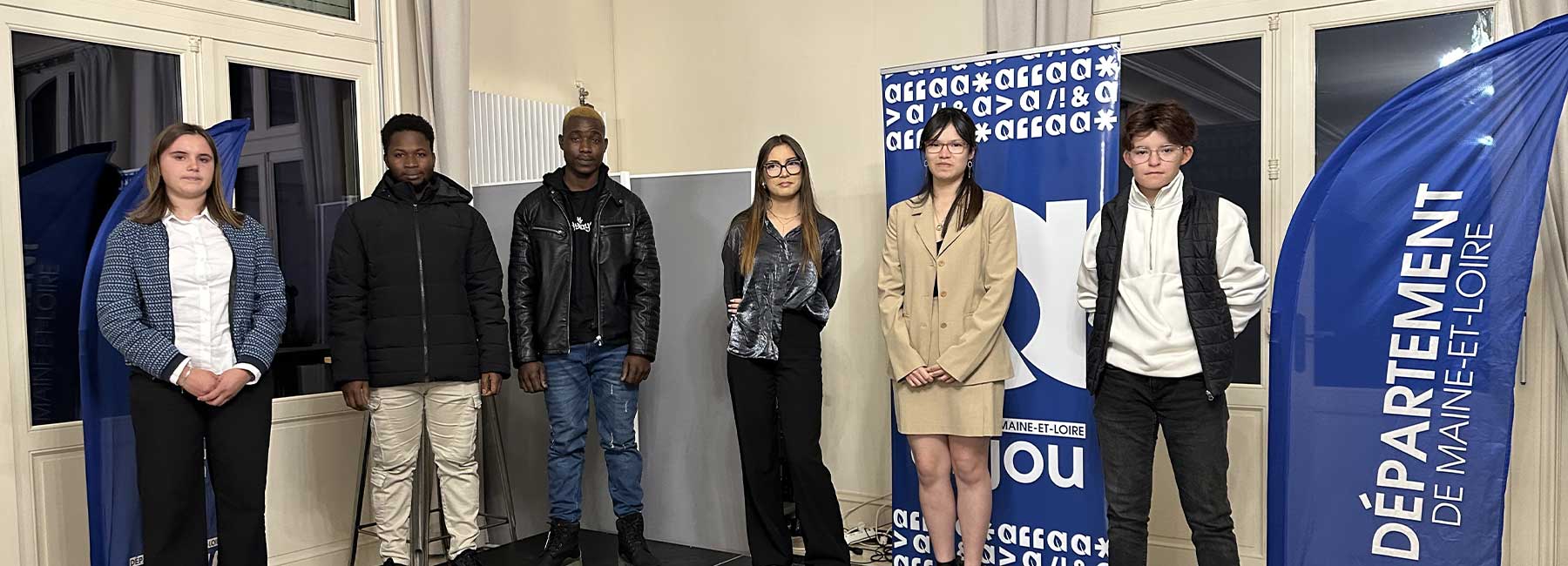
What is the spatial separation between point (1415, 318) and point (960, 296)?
1140 mm

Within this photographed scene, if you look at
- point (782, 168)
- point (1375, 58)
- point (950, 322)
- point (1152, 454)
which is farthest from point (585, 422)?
point (1375, 58)

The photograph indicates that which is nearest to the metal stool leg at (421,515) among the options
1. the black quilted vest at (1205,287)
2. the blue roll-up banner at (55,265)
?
the blue roll-up banner at (55,265)

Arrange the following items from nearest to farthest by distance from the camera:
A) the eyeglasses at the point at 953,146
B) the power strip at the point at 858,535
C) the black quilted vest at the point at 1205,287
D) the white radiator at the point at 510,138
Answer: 1. the black quilted vest at the point at 1205,287
2. the eyeglasses at the point at 953,146
3. the power strip at the point at 858,535
4. the white radiator at the point at 510,138

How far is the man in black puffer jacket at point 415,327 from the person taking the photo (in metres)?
3.24

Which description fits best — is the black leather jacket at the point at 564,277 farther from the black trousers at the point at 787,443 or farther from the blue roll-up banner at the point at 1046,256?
the blue roll-up banner at the point at 1046,256

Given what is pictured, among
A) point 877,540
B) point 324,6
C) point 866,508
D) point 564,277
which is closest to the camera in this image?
point 564,277

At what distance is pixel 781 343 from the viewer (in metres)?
3.30

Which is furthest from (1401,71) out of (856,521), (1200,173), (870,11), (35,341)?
(35,341)

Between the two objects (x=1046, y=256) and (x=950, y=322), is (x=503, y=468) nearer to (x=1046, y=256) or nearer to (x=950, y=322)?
(x=950, y=322)

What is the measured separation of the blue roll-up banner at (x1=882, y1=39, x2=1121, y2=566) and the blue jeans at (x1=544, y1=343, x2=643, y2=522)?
4.09 feet

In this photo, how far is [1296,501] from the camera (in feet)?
8.65

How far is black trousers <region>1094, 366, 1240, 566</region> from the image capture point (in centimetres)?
270

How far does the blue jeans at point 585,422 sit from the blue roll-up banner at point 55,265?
1456 mm

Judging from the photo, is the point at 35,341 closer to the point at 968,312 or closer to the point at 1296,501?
the point at 968,312
